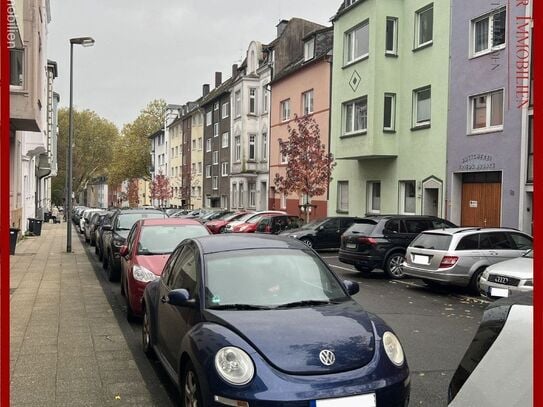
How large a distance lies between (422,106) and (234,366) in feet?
64.3

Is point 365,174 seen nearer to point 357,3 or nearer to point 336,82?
point 336,82

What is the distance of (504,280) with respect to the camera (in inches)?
360

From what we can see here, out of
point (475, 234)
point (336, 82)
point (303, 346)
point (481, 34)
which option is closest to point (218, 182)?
point (336, 82)

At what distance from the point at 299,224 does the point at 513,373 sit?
21.6 m

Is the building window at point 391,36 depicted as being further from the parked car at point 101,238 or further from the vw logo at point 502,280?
the vw logo at point 502,280

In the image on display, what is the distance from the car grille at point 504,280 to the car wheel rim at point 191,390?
21.5 ft

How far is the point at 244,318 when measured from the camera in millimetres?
4273

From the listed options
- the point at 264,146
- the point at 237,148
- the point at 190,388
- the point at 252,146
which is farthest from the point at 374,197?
the point at 237,148

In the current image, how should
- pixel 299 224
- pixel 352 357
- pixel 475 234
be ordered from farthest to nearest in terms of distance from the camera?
pixel 299 224 → pixel 475 234 → pixel 352 357

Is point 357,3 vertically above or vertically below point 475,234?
above

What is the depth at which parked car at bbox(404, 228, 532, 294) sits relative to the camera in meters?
11.3

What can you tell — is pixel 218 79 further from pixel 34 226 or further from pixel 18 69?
pixel 18 69

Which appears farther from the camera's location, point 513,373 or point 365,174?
point 365,174

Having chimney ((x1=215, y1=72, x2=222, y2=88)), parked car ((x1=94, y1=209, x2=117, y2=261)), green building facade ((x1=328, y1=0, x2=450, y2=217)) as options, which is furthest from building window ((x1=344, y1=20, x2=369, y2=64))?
chimney ((x1=215, y1=72, x2=222, y2=88))
